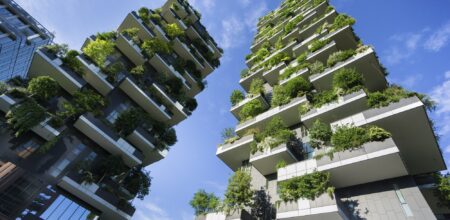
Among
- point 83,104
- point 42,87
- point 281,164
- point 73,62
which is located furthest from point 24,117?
point 281,164

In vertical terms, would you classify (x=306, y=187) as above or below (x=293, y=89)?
below

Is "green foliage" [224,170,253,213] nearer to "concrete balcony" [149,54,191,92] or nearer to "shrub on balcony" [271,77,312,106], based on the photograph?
"shrub on balcony" [271,77,312,106]

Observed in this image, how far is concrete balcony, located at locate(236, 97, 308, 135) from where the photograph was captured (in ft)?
68.0

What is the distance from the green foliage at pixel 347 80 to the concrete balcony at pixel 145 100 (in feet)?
58.4

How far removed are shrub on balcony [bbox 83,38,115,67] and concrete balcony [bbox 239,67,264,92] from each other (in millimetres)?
16122

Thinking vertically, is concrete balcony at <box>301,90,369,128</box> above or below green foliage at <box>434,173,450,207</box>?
above

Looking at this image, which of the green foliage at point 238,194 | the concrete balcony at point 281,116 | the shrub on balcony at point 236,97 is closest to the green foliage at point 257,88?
the shrub on balcony at point 236,97

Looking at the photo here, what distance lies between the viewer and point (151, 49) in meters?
30.4

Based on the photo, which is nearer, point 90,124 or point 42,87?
point 42,87

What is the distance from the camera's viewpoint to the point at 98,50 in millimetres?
25391

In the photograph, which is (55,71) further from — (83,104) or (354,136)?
(354,136)

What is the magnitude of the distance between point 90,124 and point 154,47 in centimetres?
1360

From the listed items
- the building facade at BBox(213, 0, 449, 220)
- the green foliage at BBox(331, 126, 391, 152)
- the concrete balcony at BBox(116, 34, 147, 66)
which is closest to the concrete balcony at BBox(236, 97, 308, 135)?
the building facade at BBox(213, 0, 449, 220)

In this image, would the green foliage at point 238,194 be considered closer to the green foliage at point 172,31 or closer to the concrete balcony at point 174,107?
the concrete balcony at point 174,107
